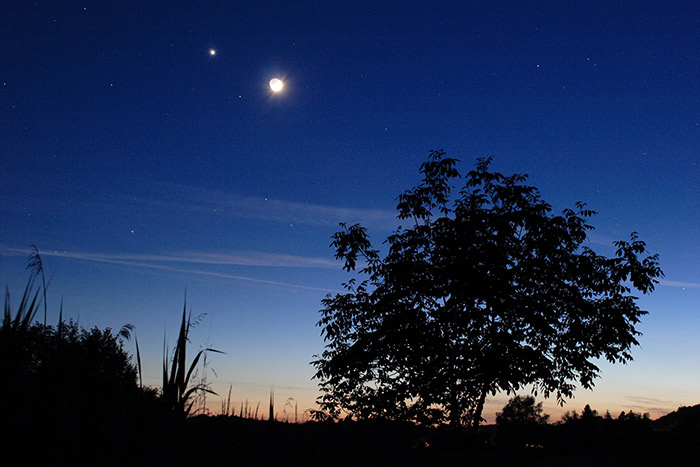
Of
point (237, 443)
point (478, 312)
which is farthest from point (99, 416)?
point (478, 312)

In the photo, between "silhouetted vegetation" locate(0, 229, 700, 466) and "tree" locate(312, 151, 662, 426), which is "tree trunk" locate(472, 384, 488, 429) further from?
"silhouetted vegetation" locate(0, 229, 700, 466)

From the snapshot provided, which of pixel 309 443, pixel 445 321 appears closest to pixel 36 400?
pixel 309 443

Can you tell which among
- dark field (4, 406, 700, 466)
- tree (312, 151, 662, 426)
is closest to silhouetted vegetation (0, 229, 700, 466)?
dark field (4, 406, 700, 466)

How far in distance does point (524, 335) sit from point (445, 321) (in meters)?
2.75

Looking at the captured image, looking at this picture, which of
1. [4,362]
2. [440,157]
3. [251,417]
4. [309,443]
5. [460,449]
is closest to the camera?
[4,362]

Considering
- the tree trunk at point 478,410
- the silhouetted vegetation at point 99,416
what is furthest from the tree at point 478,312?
the silhouetted vegetation at point 99,416

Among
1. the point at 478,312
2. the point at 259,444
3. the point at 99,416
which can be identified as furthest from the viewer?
the point at 478,312

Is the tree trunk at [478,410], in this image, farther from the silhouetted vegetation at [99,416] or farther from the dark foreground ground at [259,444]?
the silhouetted vegetation at [99,416]

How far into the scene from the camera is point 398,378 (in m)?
14.2

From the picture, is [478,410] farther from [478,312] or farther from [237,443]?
[237,443]

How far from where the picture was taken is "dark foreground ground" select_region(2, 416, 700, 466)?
3.67m

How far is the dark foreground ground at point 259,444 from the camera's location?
3668mm

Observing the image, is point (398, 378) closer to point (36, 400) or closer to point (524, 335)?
point (524, 335)

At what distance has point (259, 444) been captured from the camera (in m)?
5.30
